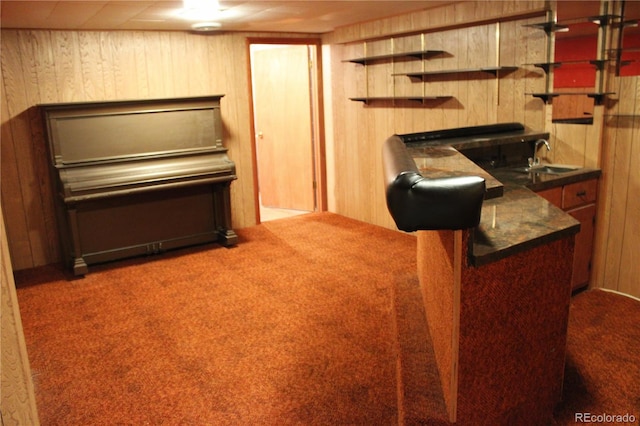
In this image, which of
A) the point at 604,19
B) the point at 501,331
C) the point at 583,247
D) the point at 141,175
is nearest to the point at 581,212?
the point at 583,247

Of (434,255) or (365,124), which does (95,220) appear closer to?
(365,124)

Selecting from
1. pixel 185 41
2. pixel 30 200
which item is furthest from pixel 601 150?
pixel 30 200

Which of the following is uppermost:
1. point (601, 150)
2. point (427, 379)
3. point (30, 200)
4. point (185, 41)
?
point (185, 41)

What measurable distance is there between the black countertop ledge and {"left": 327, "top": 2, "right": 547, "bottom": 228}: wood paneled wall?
126cm

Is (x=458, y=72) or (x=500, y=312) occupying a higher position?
(x=458, y=72)

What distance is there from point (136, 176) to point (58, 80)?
1.09 metres

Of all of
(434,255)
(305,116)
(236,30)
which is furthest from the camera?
(305,116)

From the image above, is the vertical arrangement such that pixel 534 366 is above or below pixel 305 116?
below

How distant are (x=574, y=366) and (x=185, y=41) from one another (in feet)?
14.1

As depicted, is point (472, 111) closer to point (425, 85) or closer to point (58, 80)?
point (425, 85)

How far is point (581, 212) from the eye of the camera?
350cm

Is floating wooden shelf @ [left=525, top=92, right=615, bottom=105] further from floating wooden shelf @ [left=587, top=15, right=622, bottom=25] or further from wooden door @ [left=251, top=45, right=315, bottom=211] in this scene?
wooden door @ [left=251, top=45, right=315, bottom=211]

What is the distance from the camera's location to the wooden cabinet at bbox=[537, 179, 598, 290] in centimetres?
339

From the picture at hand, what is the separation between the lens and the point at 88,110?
14.5 ft
